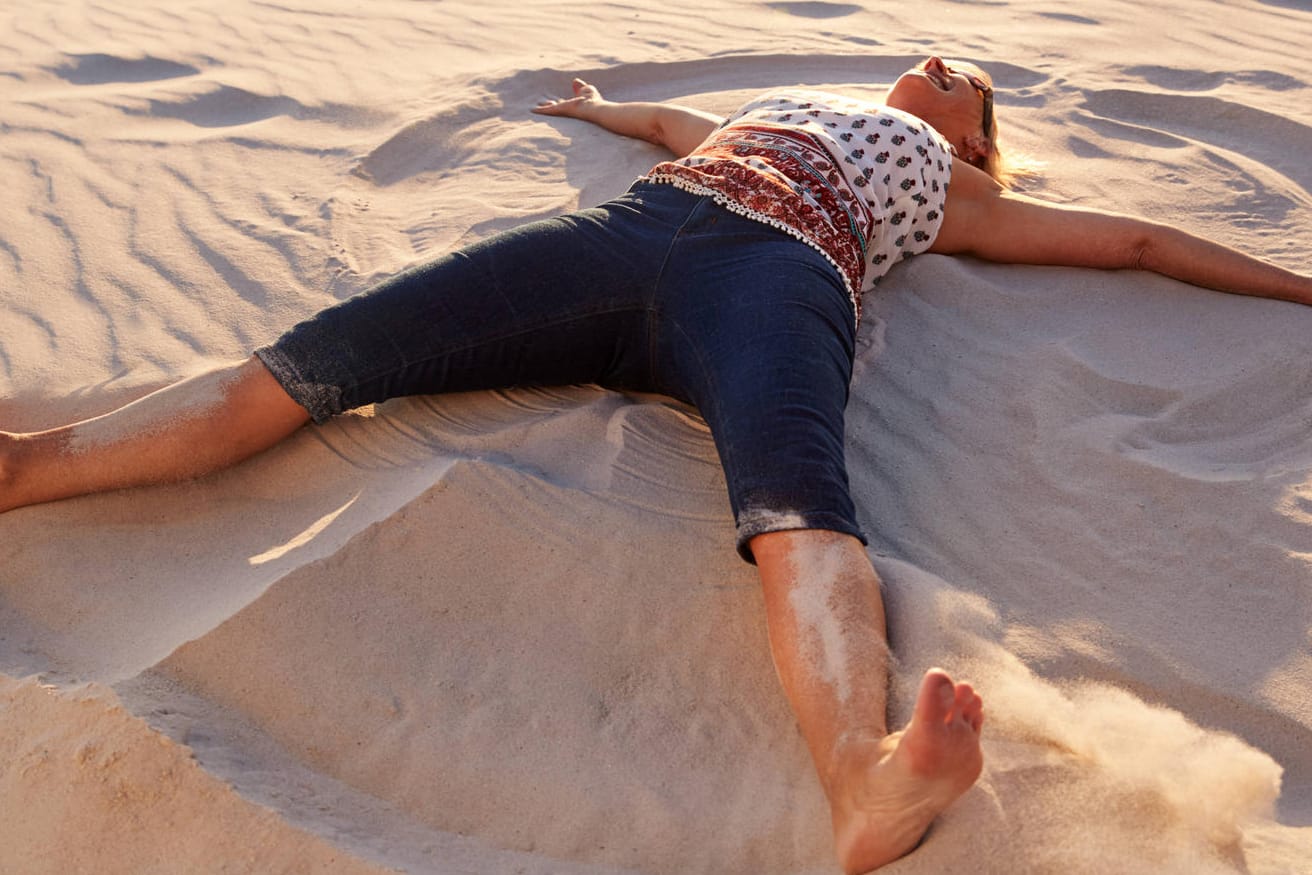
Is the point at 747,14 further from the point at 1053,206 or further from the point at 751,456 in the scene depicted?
the point at 751,456

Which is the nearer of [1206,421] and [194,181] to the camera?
[1206,421]

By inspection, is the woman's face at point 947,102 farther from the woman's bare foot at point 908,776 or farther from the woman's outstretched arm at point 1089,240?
the woman's bare foot at point 908,776

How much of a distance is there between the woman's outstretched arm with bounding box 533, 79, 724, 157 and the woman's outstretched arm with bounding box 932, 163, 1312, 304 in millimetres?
808

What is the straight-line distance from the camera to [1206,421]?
2.53 meters

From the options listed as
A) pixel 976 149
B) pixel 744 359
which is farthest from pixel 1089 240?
pixel 744 359

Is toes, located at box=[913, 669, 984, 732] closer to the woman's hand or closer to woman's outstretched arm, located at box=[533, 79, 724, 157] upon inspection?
woman's outstretched arm, located at box=[533, 79, 724, 157]

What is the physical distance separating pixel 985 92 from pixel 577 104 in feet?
4.96

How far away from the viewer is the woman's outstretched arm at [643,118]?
3.49 meters

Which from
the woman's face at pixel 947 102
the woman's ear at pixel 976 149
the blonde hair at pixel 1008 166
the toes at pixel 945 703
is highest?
the woman's face at pixel 947 102

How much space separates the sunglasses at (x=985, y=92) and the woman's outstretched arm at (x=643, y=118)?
729 mm

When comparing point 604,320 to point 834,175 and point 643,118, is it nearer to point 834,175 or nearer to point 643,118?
point 834,175

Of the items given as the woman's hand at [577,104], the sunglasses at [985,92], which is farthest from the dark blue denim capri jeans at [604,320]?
the woman's hand at [577,104]

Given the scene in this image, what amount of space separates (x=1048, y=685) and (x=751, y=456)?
24.8 inches

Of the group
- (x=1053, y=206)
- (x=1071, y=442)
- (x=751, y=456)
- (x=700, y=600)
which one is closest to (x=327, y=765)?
(x=700, y=600)
